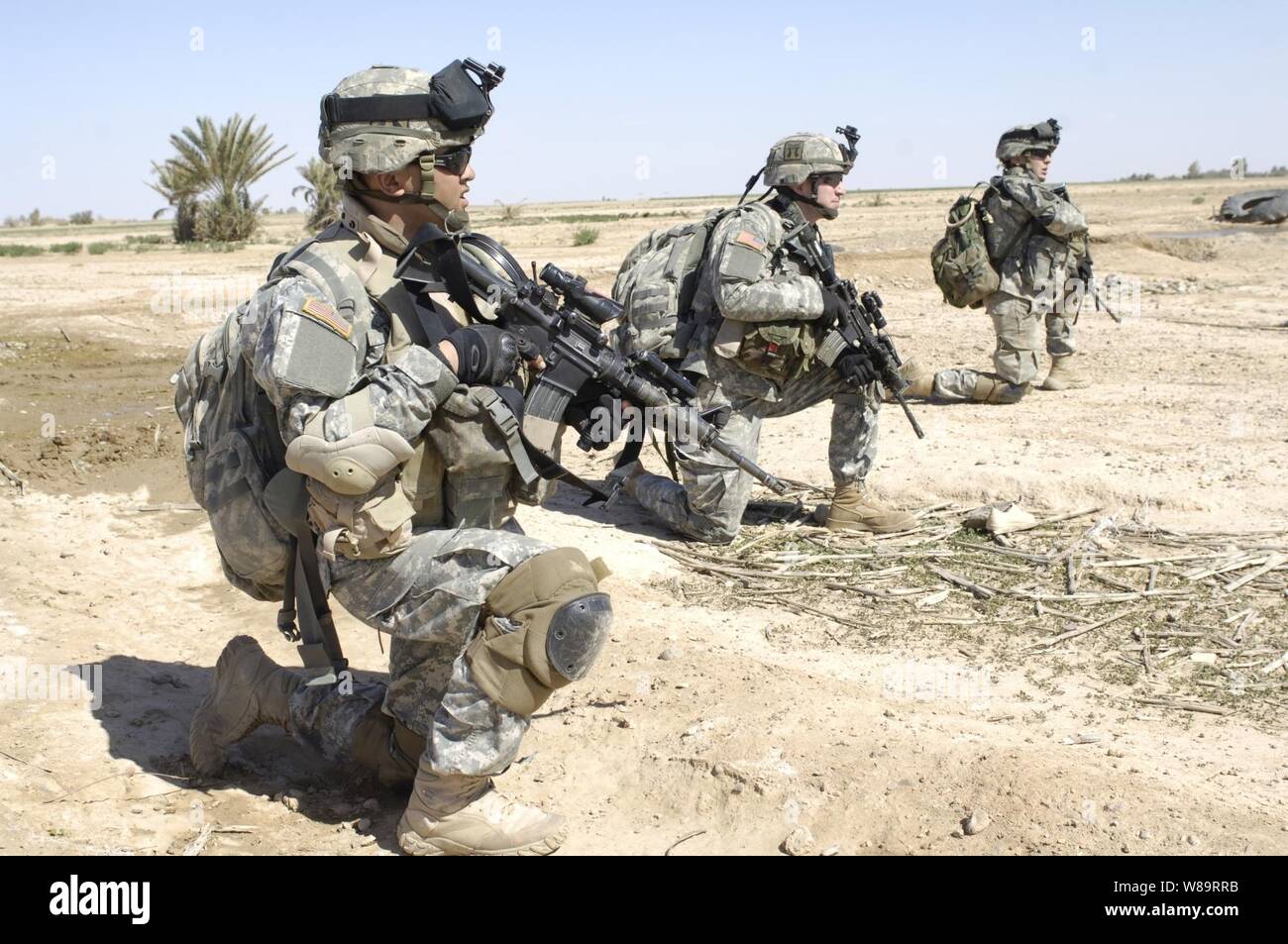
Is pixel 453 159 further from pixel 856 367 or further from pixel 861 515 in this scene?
pixel 861 515

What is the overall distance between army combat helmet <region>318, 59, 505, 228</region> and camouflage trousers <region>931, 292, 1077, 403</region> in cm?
694

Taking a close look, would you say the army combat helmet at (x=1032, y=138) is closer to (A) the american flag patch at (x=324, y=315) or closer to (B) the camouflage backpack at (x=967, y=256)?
(B) the camouflage backpack at (x=967, y=256)

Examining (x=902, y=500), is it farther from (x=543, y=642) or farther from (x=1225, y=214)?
(x=1225, y=214)

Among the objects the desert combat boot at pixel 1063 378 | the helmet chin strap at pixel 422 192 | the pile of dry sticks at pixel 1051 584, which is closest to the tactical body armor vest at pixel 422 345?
the helmet chin strap at pixel 422 192

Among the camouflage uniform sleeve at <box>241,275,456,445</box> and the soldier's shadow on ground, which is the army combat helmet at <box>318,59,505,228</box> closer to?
the camouflage uniform sleeve at <box>241,275,456,445</box>

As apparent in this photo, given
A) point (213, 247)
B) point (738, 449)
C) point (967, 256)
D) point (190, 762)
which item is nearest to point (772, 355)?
point (738, 449)

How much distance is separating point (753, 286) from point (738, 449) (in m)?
0.93

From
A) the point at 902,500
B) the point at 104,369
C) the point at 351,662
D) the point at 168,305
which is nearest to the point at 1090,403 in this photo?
the point at 902,500

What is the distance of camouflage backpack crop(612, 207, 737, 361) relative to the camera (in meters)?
6.62

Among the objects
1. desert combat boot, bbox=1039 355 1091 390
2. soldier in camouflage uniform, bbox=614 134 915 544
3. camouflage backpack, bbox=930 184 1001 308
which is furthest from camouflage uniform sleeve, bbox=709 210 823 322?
desert combat boot, bbox=1039 355 1091 390

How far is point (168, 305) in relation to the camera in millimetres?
14273

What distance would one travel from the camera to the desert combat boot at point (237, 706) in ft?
13.6

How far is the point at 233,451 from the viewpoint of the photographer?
12.0 feet
